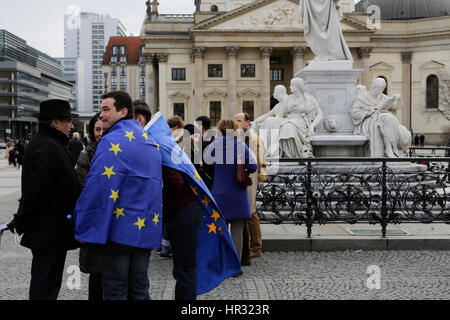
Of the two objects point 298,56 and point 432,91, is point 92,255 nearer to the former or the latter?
point 298,56

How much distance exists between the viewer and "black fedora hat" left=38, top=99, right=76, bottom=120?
412cm

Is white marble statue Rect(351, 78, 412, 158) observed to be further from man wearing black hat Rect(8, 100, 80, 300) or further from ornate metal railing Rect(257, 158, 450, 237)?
man wearing black hat Rect(8, 100, 80, 300)

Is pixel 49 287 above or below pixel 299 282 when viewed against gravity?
above

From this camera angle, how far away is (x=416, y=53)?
68.5 metres

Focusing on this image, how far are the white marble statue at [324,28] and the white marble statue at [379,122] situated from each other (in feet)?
3.59

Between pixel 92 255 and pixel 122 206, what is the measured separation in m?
0.79

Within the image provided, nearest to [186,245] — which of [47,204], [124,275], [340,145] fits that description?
[124,275]

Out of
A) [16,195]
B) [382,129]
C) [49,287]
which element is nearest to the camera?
[49,287]

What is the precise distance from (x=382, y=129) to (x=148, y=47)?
6107 cm

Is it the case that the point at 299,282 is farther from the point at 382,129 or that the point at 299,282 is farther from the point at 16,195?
the point at 16,195

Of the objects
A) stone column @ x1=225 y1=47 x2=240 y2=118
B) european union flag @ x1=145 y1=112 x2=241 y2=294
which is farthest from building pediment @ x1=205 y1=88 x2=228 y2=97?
european union flag @ x1=145 y1=112 x2=241 y2=294

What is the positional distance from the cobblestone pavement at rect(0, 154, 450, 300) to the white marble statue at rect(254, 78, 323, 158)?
355 cm

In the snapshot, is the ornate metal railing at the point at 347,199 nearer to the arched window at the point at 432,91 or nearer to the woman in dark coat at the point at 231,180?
the woman in dark coat at the point at 231,180
